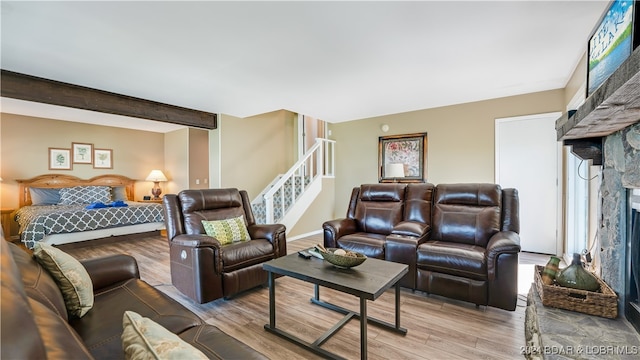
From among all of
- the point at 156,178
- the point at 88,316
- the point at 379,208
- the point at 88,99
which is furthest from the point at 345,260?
the point at 156,178

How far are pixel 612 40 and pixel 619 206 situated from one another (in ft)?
2.98

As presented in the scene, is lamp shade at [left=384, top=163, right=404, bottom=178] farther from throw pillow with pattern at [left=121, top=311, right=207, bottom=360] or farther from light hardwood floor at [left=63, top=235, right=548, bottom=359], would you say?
throw pillow with pattern at [left=121, top=311, right=207, bottom=360]

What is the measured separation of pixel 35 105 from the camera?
449cm

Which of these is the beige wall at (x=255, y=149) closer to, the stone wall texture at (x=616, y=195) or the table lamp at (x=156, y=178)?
the table lamp at (x=156, y=178)

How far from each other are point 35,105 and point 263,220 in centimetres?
406

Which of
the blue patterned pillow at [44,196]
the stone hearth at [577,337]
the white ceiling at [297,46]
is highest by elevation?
the white ceiling at [297,46]

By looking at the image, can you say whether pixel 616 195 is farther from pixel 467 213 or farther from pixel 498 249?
pixel 467 213

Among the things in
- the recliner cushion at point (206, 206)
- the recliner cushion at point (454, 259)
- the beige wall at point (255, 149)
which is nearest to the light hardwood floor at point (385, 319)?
the recliner cushion at point (454, 259)

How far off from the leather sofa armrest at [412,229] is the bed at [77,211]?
4.51 m

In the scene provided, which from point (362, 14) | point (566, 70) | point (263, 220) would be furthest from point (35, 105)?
point (566, 70)

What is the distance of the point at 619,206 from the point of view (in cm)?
161

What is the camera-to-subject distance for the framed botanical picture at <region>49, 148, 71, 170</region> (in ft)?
17.7

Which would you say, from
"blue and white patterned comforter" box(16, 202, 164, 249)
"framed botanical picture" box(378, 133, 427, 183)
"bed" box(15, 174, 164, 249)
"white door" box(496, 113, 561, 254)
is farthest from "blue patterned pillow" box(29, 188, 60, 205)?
"white door" box(496, 113, 561, 254)

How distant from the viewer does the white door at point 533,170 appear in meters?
3.87
